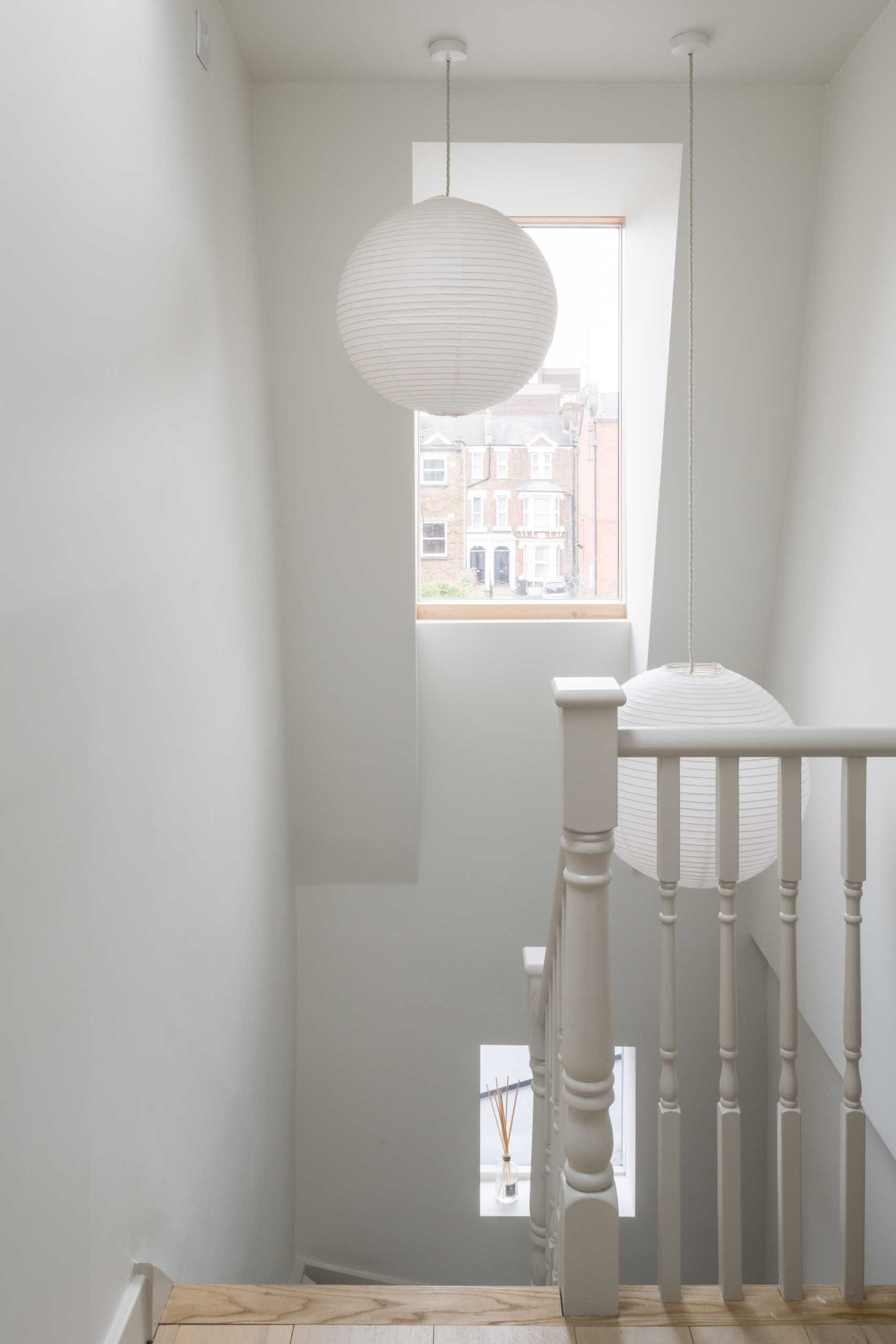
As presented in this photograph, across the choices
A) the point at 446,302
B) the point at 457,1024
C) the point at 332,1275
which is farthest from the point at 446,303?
the point at 332,1275

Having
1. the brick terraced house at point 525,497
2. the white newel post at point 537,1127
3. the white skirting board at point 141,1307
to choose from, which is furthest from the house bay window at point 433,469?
the white skirting board at point 141,1307

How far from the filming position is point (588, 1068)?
1479mm

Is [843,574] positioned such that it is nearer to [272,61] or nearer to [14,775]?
[272,61]

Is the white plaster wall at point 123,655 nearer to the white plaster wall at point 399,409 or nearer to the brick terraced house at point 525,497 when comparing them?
the white plaster wall at point 399,409

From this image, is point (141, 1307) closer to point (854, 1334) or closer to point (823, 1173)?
point (854, 1334)

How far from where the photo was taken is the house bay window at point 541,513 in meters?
3.60

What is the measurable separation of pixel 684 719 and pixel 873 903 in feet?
2.64

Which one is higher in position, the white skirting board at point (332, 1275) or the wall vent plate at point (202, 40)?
the wall vent plate at point (202, 40)

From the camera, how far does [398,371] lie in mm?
2328

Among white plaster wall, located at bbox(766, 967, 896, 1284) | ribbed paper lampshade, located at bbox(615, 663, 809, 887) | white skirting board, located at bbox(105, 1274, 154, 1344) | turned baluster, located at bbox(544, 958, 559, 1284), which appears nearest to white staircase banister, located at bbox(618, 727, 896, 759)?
ribbed paper lampshade, located at bbox(615, 663, 809, 887)

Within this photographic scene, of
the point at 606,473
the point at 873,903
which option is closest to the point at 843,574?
the point at 873,903

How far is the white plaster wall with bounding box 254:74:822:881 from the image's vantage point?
9.09 ft

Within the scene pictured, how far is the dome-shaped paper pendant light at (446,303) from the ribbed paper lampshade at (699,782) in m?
0.81

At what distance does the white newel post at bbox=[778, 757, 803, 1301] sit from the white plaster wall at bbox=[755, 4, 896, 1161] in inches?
38.6
